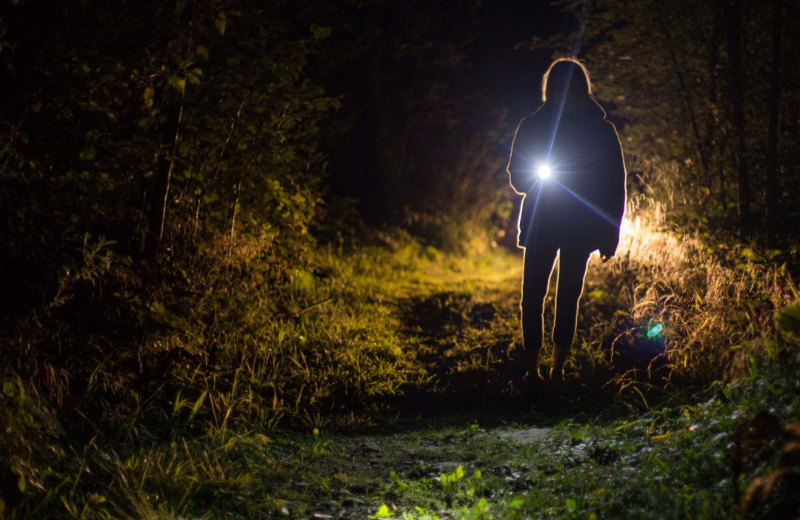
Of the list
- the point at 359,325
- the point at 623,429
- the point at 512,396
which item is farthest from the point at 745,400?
the point at 359,325

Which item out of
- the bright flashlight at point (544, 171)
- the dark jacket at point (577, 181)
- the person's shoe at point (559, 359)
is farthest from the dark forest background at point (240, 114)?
the person's shoe at point (559, 359)

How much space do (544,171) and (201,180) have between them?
2.96 m

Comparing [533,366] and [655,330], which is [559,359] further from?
[655,330]

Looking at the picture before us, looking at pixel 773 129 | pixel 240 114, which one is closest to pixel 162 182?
pixel 240 114

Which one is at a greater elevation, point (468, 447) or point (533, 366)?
point (533, 366)

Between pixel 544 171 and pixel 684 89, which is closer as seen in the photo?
pixel 544 171

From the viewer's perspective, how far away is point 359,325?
662cm

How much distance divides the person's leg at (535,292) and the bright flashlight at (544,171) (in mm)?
530

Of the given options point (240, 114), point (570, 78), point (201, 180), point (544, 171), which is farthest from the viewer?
point (240, 114)

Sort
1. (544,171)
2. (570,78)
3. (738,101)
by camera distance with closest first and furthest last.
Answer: (570,78) → (544,171) → (738,101)

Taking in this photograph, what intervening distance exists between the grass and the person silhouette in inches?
26.1

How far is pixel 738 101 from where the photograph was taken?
661 cm

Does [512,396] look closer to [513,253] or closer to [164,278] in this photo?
[164,278]

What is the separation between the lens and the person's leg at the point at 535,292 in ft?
16.3
